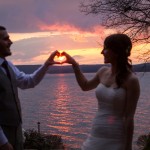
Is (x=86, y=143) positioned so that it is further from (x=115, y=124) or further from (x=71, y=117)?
(x=71, y=117)

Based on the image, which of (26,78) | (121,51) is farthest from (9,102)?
(121,51)

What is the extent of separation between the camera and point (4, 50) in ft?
13.8

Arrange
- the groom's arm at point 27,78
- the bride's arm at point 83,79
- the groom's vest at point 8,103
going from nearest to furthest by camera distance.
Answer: the groom's vest at point 8,103 < the bride's arm at point 83,79 < the groom's arm at point 27,78

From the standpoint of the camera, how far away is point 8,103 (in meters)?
4.11

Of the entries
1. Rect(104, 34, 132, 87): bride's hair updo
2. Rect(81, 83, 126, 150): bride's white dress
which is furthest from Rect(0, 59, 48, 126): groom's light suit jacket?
Rect(104, 34, 132, 87): bride's hair updo

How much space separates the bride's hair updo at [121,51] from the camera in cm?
396

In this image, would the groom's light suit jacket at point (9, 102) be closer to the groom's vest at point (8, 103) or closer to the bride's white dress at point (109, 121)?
the groom's vest at point (8, 103)

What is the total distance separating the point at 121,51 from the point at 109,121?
0.63 metres

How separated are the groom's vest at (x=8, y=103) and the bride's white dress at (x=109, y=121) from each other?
732 millimetres

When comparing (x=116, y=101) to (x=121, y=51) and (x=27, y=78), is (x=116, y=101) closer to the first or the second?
(x=121, y=51)

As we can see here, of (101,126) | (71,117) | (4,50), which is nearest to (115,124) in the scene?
(101,126)

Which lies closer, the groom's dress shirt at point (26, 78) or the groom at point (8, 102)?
the groom at point (8, 102)

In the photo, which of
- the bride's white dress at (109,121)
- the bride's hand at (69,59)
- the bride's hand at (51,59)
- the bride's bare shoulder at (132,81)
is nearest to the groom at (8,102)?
the bride's hand at (51,59)

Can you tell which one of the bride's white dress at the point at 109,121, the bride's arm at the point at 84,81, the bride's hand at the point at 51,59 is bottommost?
the bride's white dress at the point at 109,121
